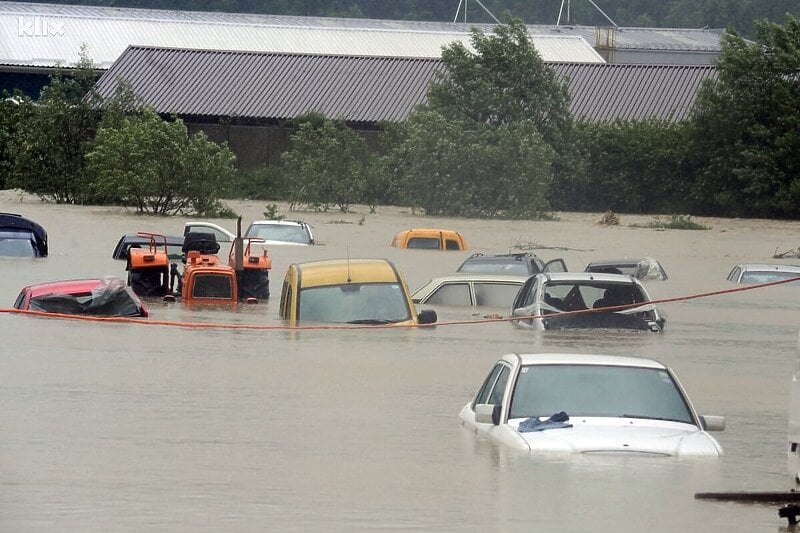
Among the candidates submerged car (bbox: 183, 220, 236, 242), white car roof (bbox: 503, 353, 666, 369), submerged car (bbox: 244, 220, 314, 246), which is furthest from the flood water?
submerged car (bbox: 244, 220, 314, 246)

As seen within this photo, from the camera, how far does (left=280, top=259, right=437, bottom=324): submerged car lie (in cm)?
1756

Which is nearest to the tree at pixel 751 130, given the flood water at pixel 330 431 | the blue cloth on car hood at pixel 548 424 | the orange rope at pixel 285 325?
the flood water at pixel 330 431

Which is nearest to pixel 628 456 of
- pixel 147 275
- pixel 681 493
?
pixel 681 493

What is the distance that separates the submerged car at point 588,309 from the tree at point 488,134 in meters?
27.5

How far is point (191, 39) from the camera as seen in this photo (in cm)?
7181

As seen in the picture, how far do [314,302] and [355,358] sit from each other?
4.48 ft

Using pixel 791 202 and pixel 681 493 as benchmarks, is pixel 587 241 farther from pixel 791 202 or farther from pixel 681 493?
pixel 681 493

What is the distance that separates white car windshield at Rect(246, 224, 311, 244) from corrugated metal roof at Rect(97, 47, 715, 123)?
1868 centimetres

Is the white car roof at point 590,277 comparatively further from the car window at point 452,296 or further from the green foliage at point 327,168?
the green foliage at point 327,168

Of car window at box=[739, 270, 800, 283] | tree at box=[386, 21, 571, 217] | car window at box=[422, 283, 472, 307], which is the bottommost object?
car window at box=[739, 270, 800, 283]

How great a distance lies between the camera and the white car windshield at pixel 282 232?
35.7 metres

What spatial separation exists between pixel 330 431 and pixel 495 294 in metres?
9.75

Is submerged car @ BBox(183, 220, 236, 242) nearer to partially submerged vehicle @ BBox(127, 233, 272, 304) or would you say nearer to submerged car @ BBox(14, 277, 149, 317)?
partially submerged vehicle @ BBox(127, 233, 272, 304)

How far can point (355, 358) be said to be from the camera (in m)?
17.0
